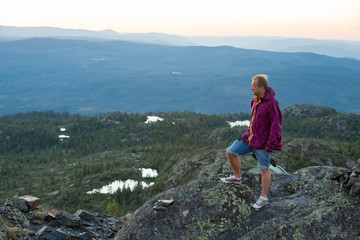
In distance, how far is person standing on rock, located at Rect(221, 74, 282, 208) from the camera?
919 cm

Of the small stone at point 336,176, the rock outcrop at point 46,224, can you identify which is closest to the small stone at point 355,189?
the small stone at point 336,176

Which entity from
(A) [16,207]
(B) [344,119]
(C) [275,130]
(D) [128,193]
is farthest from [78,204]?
(B) [344,119]

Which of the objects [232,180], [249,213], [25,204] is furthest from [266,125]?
[25,204]

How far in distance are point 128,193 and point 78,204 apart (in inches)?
236

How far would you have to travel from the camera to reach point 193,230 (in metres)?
8.74

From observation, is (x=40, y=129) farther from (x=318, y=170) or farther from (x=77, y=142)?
(x=318, y=170)

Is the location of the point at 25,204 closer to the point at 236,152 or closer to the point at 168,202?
the point at 168,202

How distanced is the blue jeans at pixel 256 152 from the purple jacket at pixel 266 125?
0.21 meters

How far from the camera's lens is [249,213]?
905 centimetres

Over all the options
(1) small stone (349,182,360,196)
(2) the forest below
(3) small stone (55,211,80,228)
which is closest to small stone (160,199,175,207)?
(1) small stone (349,182,360,196)

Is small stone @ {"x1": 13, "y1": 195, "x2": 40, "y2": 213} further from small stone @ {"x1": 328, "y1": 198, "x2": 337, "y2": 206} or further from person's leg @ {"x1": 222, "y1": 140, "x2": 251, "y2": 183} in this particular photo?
small stone @ {"x1": 328, "y1": 198, "x2": 337, "y2": 206}

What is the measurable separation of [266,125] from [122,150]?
259 feet

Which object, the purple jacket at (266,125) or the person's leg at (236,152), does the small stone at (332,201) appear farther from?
the person's leg at (236,152)

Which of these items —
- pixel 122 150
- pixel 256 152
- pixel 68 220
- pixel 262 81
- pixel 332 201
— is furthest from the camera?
pixel 122 150
